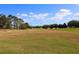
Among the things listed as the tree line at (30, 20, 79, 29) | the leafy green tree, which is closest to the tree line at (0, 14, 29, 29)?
the tree line at (30, 20, 79, 29)

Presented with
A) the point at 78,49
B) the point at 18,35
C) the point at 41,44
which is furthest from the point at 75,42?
the point at 18,35

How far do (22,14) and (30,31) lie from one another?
0.15 m

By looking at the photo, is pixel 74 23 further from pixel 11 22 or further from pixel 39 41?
pixel 11 22

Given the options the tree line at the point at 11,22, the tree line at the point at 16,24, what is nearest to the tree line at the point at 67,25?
the tree line at the point at 16,24

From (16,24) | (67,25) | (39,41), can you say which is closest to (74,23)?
(67,25)

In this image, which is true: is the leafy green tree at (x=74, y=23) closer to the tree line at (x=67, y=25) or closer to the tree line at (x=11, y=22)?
the tree line at (x=67, y=25)

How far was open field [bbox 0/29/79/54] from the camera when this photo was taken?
9.00 feet

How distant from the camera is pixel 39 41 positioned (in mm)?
2770

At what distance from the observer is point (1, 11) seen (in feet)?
9.06

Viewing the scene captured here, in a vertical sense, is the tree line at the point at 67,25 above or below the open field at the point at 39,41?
above

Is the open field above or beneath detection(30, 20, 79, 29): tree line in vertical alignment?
beneath

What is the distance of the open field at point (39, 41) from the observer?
2.74 meters

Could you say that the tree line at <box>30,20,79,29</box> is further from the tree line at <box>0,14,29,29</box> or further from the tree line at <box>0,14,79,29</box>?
the tree line at <box>0,14,29,29</box>
